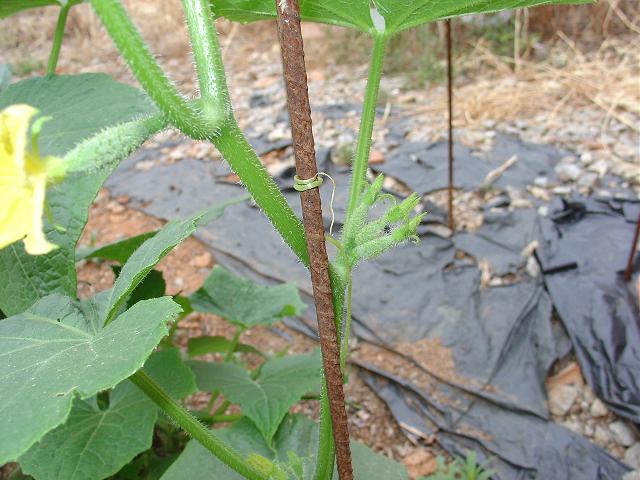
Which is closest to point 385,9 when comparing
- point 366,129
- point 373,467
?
point 366,129

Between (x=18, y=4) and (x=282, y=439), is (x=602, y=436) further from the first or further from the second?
(x=18, y=4)

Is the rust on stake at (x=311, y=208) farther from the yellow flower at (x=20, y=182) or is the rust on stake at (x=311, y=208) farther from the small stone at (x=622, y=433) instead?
the small stone at (x=622, y=433)

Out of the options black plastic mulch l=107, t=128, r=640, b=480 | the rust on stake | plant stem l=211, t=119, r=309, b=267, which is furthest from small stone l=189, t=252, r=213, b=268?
plant stem l=211, t=119, r=309, b=267

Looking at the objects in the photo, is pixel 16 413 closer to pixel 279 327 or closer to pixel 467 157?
pixel 279 327

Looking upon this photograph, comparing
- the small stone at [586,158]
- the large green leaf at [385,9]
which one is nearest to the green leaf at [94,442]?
the large green leaf at [385,9]

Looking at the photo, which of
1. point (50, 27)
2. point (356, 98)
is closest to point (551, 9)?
point (356, 98)
